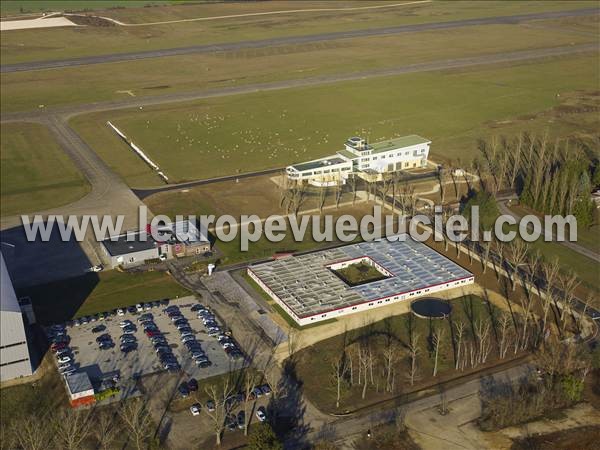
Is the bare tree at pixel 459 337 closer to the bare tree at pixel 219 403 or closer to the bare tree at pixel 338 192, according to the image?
the bare tree at pixel 219 403

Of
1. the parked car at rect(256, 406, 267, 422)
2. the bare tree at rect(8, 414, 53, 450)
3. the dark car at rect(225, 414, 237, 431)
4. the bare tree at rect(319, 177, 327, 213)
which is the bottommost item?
the bare tree at rect(8, 414, 53, 450)

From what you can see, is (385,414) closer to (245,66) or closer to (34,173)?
(34,173)

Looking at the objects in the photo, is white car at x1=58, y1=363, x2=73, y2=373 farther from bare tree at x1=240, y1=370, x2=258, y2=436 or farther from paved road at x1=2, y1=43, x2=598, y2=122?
paved road at x1=2, y1=43, x2=598, y2=122

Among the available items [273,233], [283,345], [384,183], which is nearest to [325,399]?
[283,345]

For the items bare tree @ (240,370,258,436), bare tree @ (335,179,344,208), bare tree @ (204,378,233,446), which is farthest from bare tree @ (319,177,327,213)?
bare tree @ (204,378,233,446)

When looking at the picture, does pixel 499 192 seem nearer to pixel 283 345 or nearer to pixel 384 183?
pixel 384 183

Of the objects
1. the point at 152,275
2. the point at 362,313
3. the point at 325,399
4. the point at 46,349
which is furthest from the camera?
the point at 152,275
